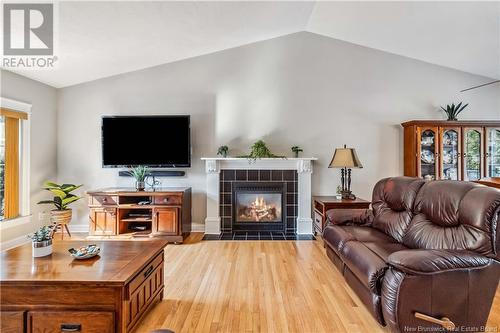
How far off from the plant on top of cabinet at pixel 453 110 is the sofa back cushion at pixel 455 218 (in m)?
2.75

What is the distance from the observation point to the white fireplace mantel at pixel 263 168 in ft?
15.4

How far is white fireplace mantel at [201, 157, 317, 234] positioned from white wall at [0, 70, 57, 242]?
2.62m

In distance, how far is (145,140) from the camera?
458 centimetres

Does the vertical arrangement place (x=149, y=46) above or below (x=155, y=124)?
above

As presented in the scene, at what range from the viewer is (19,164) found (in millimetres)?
4176

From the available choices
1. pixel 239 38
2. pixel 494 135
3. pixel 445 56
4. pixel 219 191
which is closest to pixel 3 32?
pixel 239 38

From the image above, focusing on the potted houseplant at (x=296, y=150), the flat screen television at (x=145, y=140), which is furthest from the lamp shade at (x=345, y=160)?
the flat screen television at (x=145, y=140)

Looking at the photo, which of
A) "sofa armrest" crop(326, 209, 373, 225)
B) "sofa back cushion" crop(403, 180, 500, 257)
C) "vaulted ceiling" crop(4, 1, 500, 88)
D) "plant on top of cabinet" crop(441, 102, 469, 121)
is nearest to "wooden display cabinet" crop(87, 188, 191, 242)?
"vaulted ceiling" crop(4, 1, 500, 88)

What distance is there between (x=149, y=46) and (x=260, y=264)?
3451 millimetres

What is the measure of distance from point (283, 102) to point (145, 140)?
2.43 m

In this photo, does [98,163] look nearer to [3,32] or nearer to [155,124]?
[155,124]

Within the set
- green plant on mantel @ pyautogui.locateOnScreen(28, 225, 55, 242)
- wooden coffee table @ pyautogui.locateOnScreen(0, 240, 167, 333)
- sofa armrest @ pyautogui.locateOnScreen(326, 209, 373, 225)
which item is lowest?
wooden coffee table @ pyautogui.locateOnScreen(0, 240, 167, 333)

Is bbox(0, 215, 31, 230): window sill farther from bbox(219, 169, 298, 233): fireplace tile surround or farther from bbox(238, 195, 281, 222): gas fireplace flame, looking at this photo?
bbox(238, 195, 281, 222): gas fireplace flame

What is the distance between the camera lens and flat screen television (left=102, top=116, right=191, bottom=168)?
4562mm
